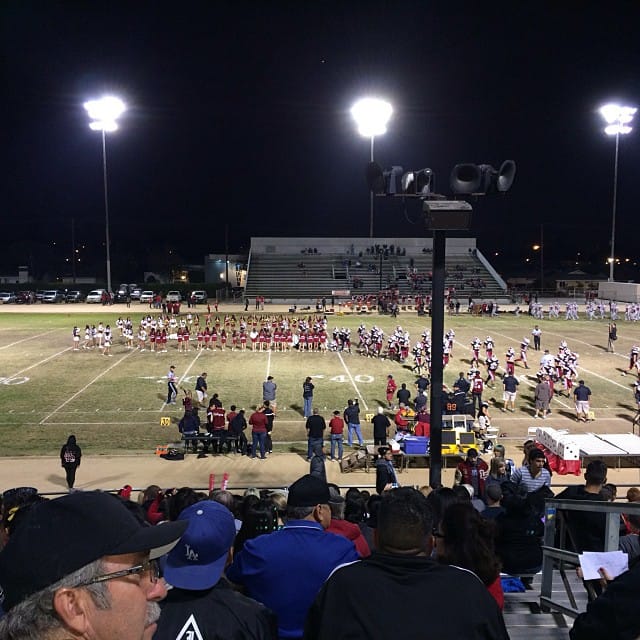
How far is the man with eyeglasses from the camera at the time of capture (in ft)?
4.84

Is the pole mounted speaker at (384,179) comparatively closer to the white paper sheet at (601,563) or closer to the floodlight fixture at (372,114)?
the white paper sheet at (601,563)

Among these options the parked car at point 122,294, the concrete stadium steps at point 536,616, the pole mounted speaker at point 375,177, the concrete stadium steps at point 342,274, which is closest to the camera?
the concrete stadium steps at point 536,616

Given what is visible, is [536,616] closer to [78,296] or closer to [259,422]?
[259,422]

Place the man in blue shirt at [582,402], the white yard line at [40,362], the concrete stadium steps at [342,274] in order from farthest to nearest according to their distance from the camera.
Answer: the concrete stadium steps at [342,274] < the white yard line at [40,362] < the man in blue shirt at [582,402]

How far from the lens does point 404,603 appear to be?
2020 millimetres

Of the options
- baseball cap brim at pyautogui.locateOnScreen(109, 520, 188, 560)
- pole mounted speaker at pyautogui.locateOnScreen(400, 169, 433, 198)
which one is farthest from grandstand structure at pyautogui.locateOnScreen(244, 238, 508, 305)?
baseball cap brim at pyautogui.locateOnScreen(109, 520, 188, 560)

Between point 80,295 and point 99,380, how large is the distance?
43.2m

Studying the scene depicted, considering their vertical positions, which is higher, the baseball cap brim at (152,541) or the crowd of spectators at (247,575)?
the baseball cap brim at (152,541)

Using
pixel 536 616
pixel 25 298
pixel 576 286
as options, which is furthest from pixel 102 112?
pixel 576 286

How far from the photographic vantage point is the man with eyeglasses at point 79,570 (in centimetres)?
148

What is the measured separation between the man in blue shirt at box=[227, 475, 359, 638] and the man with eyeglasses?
A: 1.23 m

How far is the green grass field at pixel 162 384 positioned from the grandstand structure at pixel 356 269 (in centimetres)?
2376

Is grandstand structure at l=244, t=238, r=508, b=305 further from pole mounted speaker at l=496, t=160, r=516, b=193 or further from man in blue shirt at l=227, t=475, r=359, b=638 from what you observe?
man in blue shirt at l=227, t=475, r=359, b=638

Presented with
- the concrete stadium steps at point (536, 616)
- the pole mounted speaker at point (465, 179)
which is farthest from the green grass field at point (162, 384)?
the concrete stadium steps at point (536, 616)
